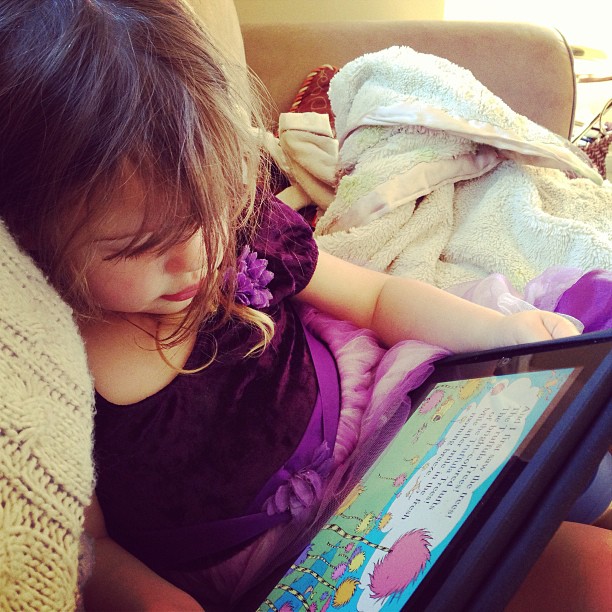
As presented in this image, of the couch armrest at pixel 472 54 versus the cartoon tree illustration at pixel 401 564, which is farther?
the couch armrest at pixel 472 54

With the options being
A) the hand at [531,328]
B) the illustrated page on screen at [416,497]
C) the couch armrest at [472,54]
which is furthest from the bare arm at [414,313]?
the couch armrest at [472,54]

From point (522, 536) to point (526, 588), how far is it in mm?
184

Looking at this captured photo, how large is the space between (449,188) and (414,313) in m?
0.26

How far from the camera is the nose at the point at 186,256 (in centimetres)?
46

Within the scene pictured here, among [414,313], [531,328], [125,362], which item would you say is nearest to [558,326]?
[531,328]

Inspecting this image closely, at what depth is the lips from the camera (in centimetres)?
51

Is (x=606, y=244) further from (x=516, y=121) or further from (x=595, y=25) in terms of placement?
(x=595, y=25)

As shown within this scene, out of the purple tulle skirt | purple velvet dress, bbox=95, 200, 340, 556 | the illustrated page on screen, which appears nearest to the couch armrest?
the purple tulle skirt

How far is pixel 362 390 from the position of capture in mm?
654

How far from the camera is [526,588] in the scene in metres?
0.44

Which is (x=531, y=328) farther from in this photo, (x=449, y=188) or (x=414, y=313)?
(x=449, y=188)

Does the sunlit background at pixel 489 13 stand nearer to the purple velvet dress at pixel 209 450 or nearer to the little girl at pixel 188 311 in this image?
the little girl at pixel 188 311

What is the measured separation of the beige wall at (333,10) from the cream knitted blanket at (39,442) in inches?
57.2

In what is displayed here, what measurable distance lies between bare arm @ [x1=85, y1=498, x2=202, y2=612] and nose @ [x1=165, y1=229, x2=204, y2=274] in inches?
9.5
